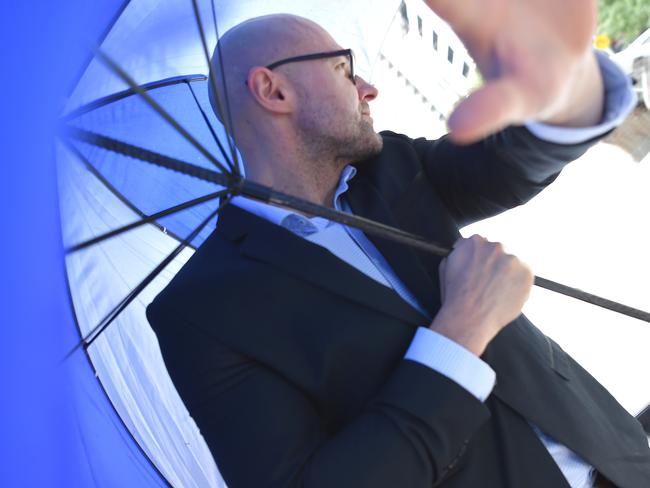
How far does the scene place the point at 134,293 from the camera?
166 centimetres

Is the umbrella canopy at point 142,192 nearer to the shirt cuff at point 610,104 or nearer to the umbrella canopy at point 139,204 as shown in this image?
the umbrella canopy at point 139,204

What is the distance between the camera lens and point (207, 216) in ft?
6.27

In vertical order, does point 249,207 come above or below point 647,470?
above

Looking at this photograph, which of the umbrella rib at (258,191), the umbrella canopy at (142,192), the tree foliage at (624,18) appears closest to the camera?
the umbrella rib at (258,191)

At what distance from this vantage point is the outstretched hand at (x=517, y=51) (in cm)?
75

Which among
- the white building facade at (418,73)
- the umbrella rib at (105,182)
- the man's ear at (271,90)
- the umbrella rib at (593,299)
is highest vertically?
the white building facade at (418,73)

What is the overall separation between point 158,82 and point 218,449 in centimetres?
109

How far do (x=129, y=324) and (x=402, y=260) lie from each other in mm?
835

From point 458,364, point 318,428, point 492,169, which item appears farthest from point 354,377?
point 492,169

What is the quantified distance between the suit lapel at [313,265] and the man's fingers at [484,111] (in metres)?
0.63

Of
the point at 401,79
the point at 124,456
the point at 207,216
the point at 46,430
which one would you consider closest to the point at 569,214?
the point at 401,79

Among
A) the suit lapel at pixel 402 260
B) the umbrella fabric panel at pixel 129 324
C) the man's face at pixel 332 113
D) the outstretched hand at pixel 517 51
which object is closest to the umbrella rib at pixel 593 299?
the suit lapel at pixel 402 260

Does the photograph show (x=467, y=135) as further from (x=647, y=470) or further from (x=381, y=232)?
(x=647, y=470)

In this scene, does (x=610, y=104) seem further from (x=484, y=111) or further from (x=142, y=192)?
(x=142, y=192)
